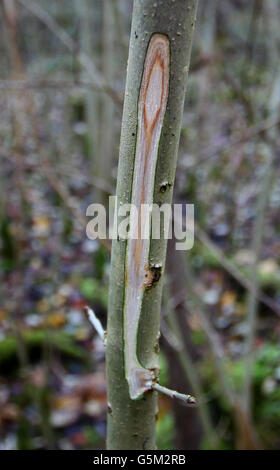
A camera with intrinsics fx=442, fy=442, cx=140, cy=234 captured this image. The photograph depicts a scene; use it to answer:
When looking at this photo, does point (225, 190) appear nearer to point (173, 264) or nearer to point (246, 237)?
point (246, 237)

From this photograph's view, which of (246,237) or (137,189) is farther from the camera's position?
(246,237)

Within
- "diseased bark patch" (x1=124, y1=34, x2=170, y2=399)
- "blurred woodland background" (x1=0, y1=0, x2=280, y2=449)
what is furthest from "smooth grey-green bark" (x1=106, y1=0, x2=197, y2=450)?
"blurred woodland background" (x1=0, y1=0, x2=280, y2=449)

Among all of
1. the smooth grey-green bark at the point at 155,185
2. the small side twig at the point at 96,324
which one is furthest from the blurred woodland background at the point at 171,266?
the smooth grey-green bark at the point at 155,185

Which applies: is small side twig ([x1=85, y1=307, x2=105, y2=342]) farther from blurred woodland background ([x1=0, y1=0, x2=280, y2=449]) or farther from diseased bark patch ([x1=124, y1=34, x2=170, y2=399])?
blurred woodland background ([x1=0, y1=0, x2=280, y2=449])

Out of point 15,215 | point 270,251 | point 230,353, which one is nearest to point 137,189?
point 230,353

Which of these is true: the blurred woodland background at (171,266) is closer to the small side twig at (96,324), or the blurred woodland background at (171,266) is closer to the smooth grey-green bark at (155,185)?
the small side twig at (96,324)
